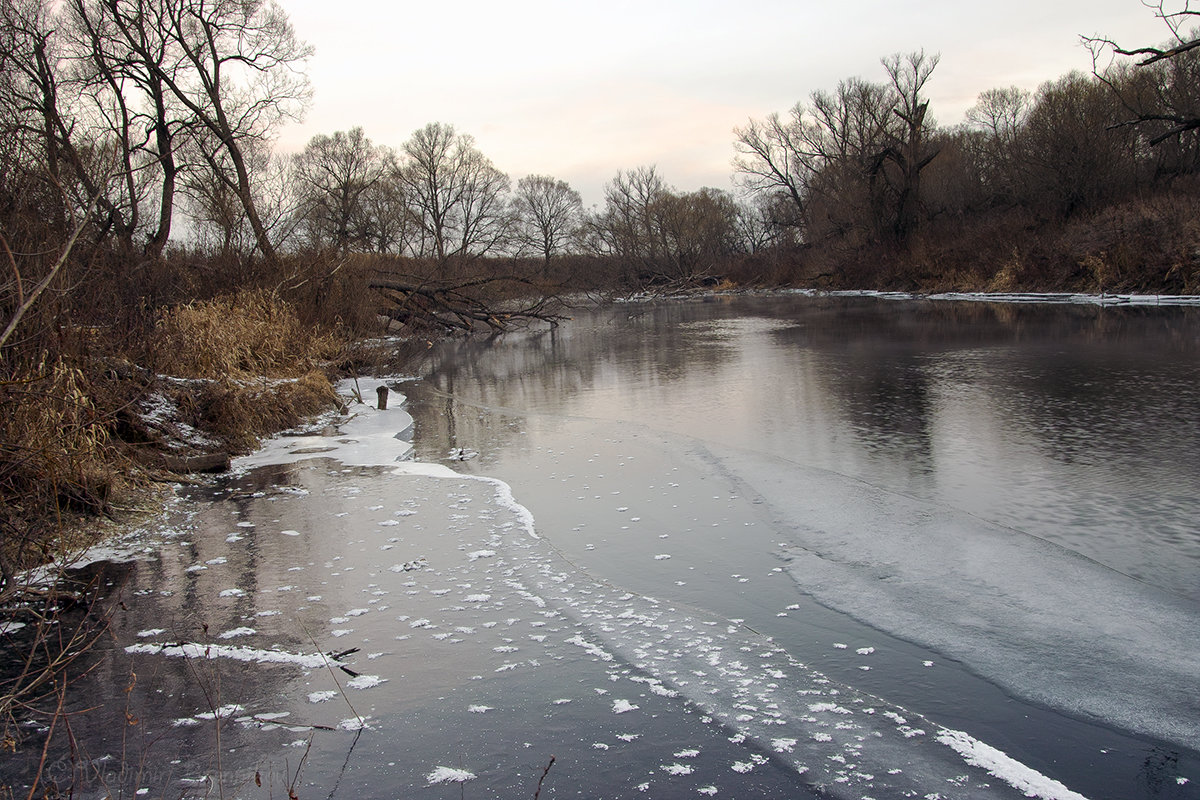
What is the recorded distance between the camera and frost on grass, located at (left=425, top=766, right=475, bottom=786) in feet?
10.7

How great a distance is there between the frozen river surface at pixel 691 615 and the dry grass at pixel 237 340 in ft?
5.90

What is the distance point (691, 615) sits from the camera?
15.7 feet

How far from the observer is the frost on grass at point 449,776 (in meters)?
3.26

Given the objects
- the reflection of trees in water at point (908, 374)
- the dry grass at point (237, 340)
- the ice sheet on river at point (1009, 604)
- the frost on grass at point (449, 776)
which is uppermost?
the dry grass at point (237, 340)

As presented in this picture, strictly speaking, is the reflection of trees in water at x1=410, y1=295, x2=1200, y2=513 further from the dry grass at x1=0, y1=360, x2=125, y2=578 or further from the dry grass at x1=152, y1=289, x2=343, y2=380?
the dry grass at x1=0, y1=360, x2=125, y2=578

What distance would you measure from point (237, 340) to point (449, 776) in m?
10.7

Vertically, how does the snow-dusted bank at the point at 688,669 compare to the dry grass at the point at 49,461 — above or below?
below

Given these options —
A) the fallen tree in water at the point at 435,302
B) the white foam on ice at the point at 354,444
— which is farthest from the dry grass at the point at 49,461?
the fallen tree in water at the point at 435,302

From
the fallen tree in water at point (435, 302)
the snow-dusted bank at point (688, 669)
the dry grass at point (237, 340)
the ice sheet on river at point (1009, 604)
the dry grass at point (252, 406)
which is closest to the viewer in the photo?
the snow-dusted bank at point (688, 669)

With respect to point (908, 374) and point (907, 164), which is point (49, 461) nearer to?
point (908, 374)

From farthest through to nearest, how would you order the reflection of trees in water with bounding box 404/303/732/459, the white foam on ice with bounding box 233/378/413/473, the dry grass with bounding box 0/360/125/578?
1. the reflection of trees in water with bounding box 404/303/732/459
2. the white foam on ice with bounding box 233/378/413/473
3. the dry grass with bounding box 0/360/125/578

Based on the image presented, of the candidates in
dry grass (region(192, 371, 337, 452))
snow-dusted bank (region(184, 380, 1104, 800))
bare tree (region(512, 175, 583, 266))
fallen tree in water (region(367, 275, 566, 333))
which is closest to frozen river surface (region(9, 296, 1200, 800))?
snow-dusted bank (region(184, 380, 1104, 800))

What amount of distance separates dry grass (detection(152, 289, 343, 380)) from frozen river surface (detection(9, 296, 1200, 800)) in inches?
70.8

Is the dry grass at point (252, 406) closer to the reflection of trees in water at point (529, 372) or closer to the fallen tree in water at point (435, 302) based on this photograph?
the reflection of trees in water at point (529, 372)
